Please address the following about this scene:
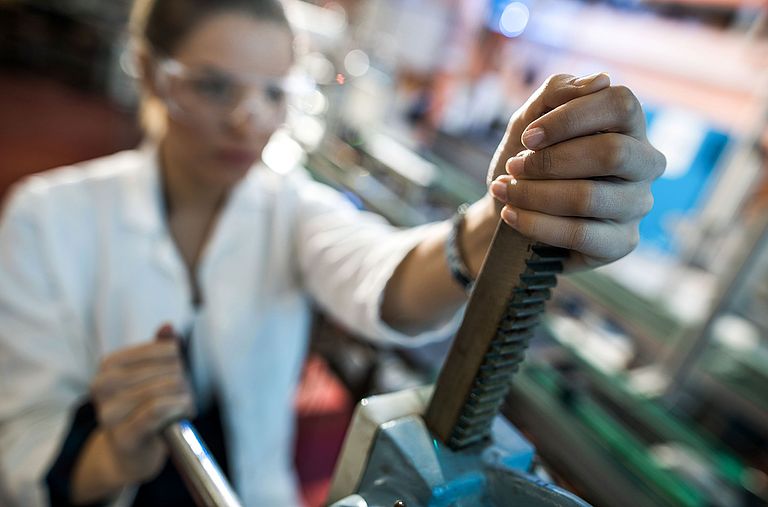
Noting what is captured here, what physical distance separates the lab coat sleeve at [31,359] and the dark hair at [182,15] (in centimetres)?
44

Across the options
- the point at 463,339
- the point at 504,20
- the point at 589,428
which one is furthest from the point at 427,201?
the point at 463,339

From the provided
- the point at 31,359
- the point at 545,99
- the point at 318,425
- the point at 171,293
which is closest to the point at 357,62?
the point at 318,425

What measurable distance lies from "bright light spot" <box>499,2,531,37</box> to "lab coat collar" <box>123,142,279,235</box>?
1593 mm

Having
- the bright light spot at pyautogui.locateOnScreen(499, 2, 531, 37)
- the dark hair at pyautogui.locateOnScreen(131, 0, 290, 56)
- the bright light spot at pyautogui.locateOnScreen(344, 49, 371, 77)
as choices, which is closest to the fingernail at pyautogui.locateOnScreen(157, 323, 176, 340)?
the dark hair at pyautogui.locateOnScreen(131, 0, 290, 56)

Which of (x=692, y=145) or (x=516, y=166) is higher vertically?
(x=692, y=145)

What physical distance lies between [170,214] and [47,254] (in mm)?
285

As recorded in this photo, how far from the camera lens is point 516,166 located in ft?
1.30

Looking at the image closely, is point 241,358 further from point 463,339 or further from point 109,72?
point 109,72

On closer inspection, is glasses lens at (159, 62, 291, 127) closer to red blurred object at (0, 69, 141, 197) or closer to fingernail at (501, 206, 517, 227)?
fingernail at (501, 206, 517, 227)

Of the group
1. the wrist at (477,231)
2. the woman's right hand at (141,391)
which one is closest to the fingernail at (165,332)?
the woman's right hand at (141,391)

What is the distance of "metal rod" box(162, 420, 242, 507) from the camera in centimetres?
44

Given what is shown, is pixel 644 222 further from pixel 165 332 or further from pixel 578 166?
pixel 165 332

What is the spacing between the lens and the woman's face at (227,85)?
3.32ft

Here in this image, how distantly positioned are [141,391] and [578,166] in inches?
26.7
